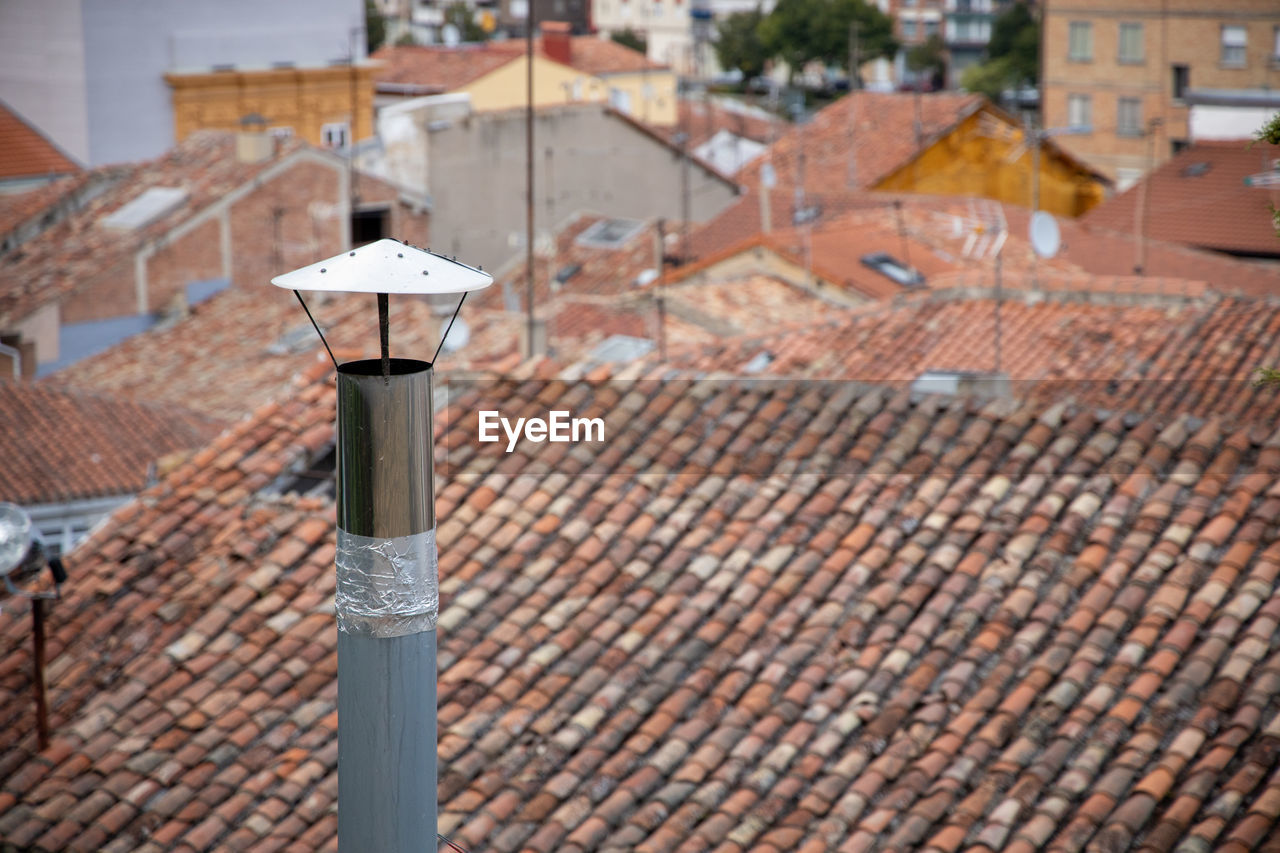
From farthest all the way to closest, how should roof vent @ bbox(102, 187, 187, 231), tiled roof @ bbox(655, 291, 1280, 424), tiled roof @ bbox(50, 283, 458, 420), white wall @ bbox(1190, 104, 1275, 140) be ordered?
white wall @ bbox(1190, 104, 1275, 140) < roof vent @ bbox(102, 187, 187, 231) < tiled roof @ bbox(50, 283, 458, 420) < tiled roof @ bbox(655, 291, 1280, 424)

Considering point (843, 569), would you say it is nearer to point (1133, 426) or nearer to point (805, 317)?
point (1133, 426)

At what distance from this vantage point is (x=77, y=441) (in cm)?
1455

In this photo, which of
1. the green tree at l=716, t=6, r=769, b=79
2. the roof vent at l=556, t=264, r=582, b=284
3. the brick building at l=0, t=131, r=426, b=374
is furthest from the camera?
the green tree at l=716, t=6, r=769, b=79

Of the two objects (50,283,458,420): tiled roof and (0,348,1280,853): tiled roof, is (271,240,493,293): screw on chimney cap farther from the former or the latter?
(50,283,458,420): tiled roof

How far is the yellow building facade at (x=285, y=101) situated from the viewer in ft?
104

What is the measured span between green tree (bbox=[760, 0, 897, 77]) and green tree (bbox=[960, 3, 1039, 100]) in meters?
4.89

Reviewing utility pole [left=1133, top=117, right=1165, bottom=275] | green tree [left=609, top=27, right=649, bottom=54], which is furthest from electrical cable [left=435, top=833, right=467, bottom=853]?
green tree [left=609, top=27, right=649, bottom=54]

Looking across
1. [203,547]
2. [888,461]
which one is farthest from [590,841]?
[203,547]

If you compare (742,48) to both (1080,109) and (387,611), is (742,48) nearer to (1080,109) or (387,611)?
(1080,109)

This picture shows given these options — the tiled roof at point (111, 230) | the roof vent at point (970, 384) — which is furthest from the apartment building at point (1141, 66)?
the roof vent at point (970, 384)

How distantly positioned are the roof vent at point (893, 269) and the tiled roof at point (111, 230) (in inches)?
379

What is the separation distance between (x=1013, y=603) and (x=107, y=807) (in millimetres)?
3758

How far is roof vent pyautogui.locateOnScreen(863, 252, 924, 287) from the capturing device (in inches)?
779

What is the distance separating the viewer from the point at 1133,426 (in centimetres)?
657
